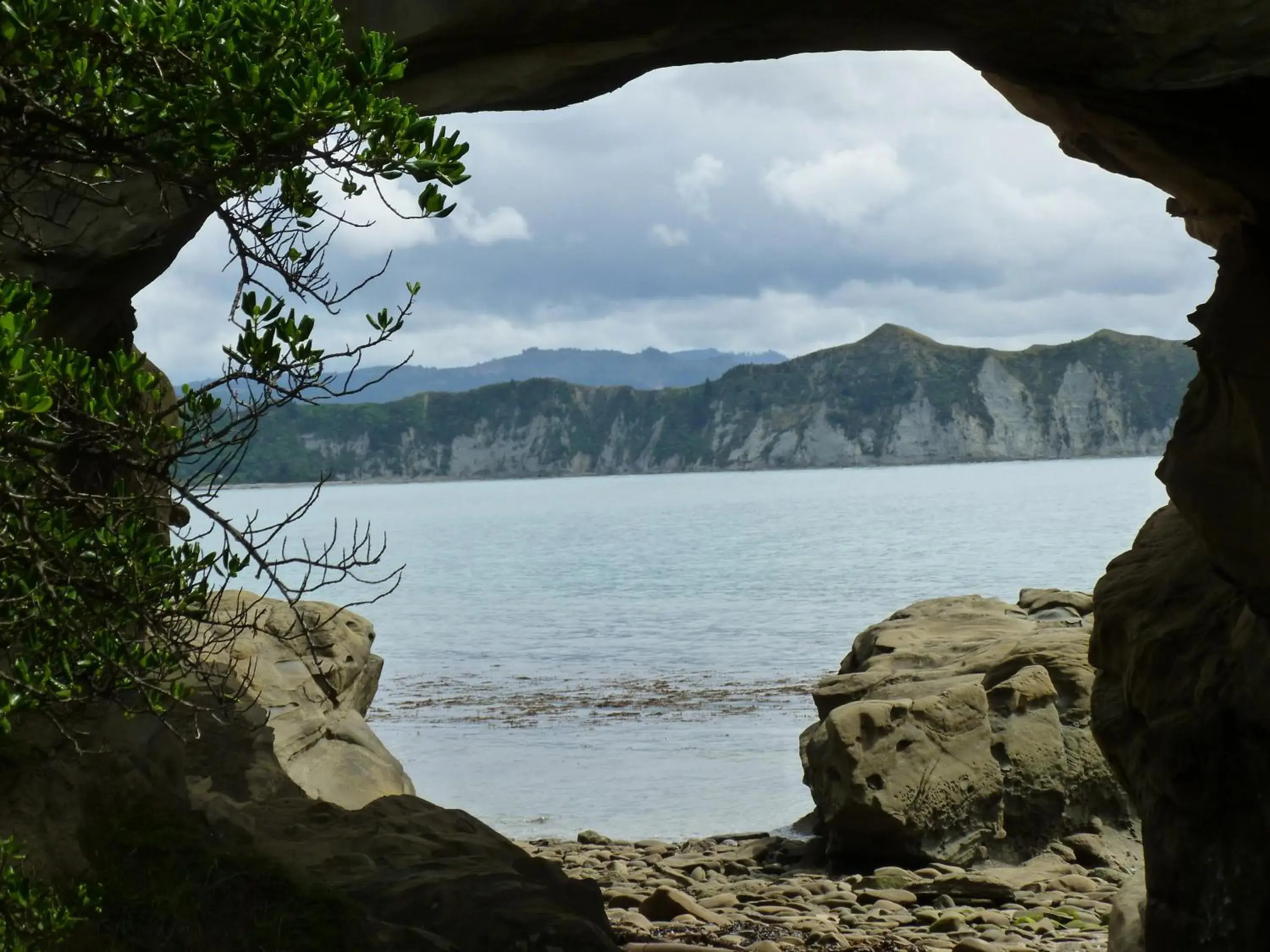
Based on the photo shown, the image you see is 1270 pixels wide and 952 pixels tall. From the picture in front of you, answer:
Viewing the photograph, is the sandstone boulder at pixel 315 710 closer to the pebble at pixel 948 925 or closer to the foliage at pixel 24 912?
the pebble at pixel 948 925

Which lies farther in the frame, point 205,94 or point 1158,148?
point 1158,148

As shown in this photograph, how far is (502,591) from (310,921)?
134 feet

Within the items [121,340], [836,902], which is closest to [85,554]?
[121,340]

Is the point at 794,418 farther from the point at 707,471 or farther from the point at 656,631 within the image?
the point at 656,631

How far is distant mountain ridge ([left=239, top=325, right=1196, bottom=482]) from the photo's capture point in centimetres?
13875

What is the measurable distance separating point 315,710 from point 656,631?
72.6 feet

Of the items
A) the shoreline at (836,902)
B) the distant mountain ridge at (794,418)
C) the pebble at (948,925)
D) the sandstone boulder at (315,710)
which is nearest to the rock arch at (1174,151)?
the shoreline at (836,902)

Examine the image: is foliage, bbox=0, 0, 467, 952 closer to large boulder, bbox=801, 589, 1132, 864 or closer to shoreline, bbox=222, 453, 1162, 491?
large boulder, bbox=801, 589, 1132, 864

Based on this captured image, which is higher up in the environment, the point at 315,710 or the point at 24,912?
the point at 24,912

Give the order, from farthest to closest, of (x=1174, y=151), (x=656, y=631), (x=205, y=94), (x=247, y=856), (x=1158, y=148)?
(x=656, y=631) < (x=1158, y=148) < (x=1174, y=151) < (x=247, y=856) < (x=205, y=94)

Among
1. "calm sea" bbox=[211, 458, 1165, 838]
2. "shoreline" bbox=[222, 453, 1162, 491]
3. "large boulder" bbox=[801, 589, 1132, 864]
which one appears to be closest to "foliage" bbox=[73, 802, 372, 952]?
"large boulder" bbox=[801, 589, 1132, 864]

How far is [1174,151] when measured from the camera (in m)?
7.43

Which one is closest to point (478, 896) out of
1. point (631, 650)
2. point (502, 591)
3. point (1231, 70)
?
point (1231, 70)

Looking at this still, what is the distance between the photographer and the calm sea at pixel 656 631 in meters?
17.1
